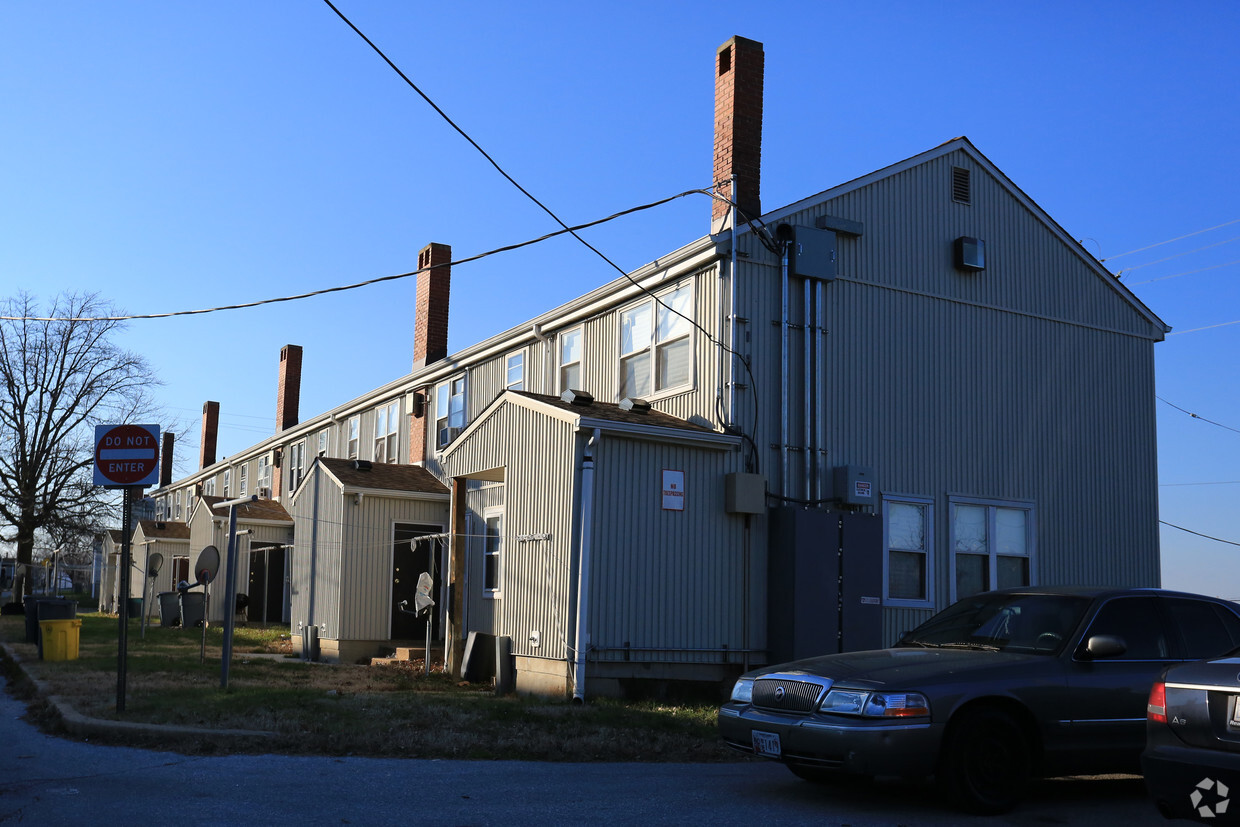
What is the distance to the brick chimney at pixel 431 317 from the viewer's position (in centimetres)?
2672

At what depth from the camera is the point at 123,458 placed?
11.2m

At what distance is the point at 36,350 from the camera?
158 ft

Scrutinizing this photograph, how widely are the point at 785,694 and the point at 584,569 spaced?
614 cm

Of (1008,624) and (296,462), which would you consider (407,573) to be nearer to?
(1008,624)

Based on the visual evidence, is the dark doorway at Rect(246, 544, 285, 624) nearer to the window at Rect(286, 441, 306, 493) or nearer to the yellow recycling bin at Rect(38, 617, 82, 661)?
the window at Rect(286, 441, 306, 493)

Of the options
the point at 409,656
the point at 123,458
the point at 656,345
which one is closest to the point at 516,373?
the point at 656,345

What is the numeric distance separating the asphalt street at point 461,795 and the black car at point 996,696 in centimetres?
30

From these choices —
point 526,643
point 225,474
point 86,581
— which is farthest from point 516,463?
point 86,581

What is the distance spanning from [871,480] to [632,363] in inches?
158

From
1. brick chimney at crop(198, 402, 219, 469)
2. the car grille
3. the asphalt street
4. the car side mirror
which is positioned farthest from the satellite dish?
brick chimney at crop(198, 402, 219, 469)

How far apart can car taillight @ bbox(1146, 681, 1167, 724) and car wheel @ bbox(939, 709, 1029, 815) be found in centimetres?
155

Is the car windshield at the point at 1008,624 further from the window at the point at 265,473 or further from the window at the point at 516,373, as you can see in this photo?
the window at the point at 265,473

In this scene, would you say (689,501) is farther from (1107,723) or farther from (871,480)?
(1107,723)

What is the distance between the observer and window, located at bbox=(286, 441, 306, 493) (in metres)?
35.4
